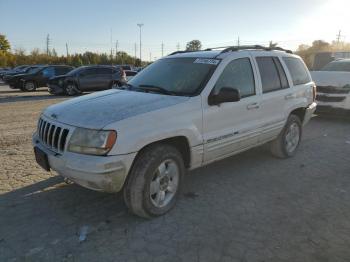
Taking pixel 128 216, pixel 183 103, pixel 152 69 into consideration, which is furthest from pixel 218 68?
pixel 128 216

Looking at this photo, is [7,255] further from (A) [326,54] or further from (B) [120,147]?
(A) [326,54]

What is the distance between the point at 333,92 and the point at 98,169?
8256 millimetres

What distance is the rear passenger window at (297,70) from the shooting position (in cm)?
609

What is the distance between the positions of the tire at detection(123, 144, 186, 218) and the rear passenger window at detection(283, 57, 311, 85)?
309 centimetres

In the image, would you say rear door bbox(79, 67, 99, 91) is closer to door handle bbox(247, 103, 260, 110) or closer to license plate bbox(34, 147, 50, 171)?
door handle bbox(247, 103, 260, 110)

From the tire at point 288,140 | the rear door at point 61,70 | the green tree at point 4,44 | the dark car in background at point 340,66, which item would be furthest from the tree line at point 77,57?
the tire at point 288,140

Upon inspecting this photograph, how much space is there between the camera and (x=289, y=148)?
634 cm

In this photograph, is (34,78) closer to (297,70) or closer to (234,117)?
(297,70)

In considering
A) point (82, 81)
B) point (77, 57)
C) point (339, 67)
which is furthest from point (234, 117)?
point (77, 57)

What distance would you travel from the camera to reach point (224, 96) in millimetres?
4230

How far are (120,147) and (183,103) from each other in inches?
39.1

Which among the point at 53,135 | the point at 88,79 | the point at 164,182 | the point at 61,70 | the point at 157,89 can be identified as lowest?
the point at 164,182

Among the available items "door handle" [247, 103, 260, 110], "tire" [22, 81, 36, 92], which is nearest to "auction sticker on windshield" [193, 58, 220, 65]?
"door handle" [247, 103, 260, 110]

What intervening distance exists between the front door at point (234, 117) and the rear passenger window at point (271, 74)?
0.88 ft
